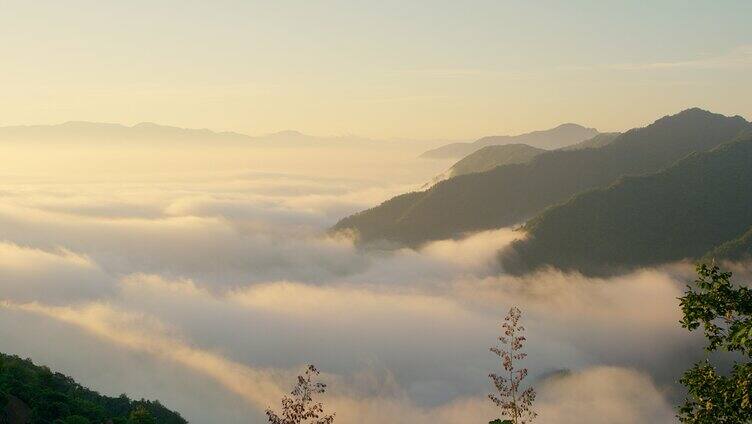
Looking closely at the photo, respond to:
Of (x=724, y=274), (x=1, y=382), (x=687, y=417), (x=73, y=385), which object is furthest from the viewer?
(x=73, y=385)

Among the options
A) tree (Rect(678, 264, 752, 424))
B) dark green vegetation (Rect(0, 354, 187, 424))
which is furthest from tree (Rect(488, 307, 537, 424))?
dark green vegetation (Rect(0, 354, 187, 424))

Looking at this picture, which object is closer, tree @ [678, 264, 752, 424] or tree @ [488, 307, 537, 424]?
tree @ [488, 307, 537, 424]

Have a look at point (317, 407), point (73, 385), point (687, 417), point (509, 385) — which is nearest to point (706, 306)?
point (687, 417)

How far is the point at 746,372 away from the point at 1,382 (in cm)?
6553

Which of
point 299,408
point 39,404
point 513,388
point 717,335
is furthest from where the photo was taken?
point 39,404

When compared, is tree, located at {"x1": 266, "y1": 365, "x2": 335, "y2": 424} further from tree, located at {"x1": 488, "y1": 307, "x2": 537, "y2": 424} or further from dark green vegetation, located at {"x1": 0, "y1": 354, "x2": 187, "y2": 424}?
dark green vegetation, located at {"x1": 0, "y1": 354, "x2": 187, "y2": 424}

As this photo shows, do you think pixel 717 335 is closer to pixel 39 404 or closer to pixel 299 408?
pixel 299 408

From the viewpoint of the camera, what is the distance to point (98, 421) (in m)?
70.2

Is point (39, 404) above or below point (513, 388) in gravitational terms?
below

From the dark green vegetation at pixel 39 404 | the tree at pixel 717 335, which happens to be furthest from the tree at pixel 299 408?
the dark green vegetation at pixel 39 404

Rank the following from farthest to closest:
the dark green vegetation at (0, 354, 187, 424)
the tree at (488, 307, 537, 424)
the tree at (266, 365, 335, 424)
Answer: the dark green vegetation at (0, 354, 187, 424)
the tree at (266, 365, 335, 424)
the tree at (488, 307, 537, 424)

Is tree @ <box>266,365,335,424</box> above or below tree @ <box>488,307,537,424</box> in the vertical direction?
below

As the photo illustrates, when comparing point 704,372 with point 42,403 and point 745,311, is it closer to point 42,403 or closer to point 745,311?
point 745,311

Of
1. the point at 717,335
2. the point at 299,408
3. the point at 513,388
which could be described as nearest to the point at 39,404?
the point at 299,408
